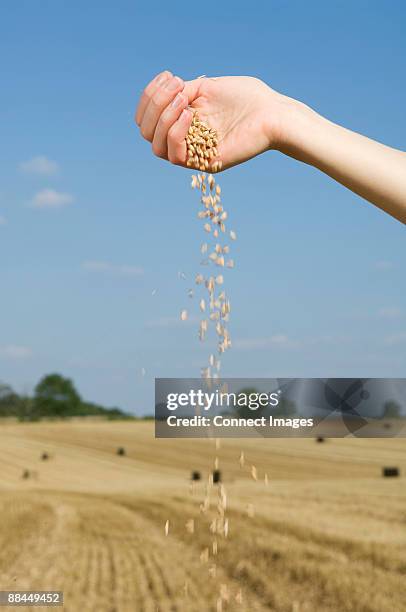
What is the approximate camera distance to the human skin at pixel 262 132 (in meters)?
2.50

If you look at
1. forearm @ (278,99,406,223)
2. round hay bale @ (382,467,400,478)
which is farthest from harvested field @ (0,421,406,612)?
forearm @ (278,99,406,223)

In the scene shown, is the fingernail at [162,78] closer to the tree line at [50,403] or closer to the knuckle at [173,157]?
the knuckle at [173,157]

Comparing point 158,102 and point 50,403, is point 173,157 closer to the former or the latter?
point 158,102

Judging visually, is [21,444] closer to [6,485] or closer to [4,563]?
[6,485]

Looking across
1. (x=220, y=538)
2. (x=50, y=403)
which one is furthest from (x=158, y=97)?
(x=50, y=403)

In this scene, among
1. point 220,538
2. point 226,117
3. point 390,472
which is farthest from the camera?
point 390,472

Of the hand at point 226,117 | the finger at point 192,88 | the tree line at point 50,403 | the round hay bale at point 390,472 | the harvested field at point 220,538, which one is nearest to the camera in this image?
the hand at point 226,117

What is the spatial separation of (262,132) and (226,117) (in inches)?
11.9

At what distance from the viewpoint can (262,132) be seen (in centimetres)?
279

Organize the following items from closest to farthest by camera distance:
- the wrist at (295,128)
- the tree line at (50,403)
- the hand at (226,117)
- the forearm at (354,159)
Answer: the forearm at (354,159) < the wrist at (295,128) < the hand at (226,117) < the tree line at (50,403)

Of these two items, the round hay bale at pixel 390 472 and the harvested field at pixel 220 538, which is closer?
the harvested field at pixel 220 538

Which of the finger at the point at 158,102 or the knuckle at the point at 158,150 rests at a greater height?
the finger at the point at 158,102

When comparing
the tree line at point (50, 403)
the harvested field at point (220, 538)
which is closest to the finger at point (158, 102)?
the harvested field at point (220, 538)

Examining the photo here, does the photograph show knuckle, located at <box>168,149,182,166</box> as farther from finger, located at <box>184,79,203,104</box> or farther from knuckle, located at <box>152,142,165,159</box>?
finger, located at <box>184,79,203,104</box>
